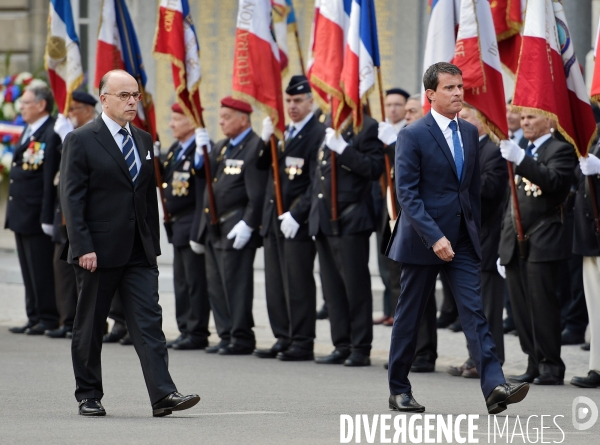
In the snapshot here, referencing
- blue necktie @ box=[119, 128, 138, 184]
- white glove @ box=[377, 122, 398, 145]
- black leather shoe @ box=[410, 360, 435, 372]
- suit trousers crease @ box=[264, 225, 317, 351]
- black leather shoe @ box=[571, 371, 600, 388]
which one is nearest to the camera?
blue necktie @ box=[119, 128, 138, 184]

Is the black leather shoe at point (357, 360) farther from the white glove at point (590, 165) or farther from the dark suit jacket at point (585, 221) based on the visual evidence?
the white glove at point (590, 165)

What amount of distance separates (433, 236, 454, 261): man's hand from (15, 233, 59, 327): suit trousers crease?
5368mm

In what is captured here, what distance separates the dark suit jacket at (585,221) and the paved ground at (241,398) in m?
0.94

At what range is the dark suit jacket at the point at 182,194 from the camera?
400 inches

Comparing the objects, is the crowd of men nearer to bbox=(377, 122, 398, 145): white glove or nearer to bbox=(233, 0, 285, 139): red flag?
bbox=(377, 122, 398, 145): white glove

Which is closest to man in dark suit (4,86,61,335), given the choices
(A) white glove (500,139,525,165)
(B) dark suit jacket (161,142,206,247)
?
(B) dark suit jacket (161,142,206,247)

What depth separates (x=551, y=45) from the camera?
325 inches

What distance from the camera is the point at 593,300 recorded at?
8.16 m

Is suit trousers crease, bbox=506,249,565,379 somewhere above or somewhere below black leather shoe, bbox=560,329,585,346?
above

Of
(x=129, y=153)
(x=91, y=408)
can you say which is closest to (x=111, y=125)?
(x=129, y=153)

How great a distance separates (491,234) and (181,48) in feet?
10.6

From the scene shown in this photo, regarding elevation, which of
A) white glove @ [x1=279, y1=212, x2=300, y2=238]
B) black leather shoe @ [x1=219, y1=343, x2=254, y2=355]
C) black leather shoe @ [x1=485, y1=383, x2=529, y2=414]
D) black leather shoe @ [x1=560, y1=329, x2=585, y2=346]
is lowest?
black leather shoe @ [x1=219, y1=343, x2=254, y2=355]

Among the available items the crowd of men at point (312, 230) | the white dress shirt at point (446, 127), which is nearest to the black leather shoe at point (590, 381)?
the crowd of men at point (312, 230)

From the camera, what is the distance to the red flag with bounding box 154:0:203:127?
1016 centimetres
